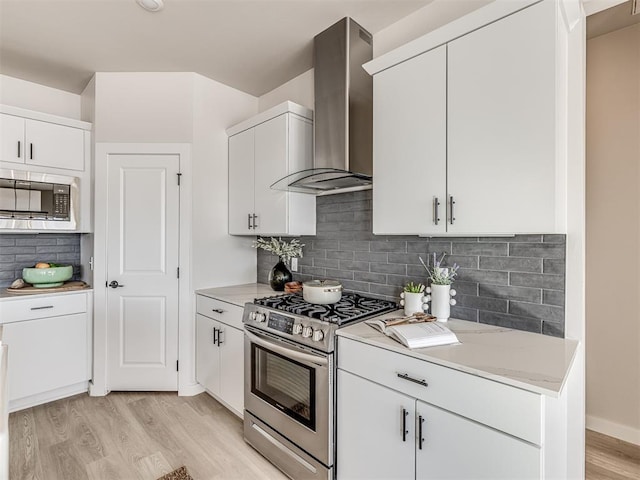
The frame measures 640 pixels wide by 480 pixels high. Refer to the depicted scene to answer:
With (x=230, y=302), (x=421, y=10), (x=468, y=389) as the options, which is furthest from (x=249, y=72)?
(x=468, y=389)

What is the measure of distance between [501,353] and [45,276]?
3387mm

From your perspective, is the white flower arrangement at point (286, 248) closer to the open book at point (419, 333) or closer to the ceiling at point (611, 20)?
the open book at point (419, 333)

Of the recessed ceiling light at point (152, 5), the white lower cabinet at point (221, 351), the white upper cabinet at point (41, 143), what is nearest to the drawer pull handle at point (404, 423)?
the white lower cabinet at point (221, 351)

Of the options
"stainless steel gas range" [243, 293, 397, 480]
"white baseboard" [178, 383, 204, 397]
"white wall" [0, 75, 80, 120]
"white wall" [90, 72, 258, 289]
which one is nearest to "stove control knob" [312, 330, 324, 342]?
"stainless steel gas range" [243, 293, 397, 480]

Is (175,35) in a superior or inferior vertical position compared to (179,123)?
superior

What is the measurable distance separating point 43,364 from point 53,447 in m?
0.80

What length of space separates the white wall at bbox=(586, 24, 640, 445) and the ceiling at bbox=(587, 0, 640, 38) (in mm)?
56

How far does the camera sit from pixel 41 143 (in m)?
2.89

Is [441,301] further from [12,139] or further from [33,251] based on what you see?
[33,251]

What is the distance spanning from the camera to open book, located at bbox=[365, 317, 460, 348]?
1506mm

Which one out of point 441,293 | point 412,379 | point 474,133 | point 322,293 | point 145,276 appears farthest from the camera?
point 145,276

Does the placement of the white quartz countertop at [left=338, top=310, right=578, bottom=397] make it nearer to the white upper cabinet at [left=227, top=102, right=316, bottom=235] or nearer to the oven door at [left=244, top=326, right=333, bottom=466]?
the oven door at [left=244, top=326, right=333, bottom=466]

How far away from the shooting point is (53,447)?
2248 mm

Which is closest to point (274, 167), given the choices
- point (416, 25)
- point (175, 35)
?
point (175, 35)
